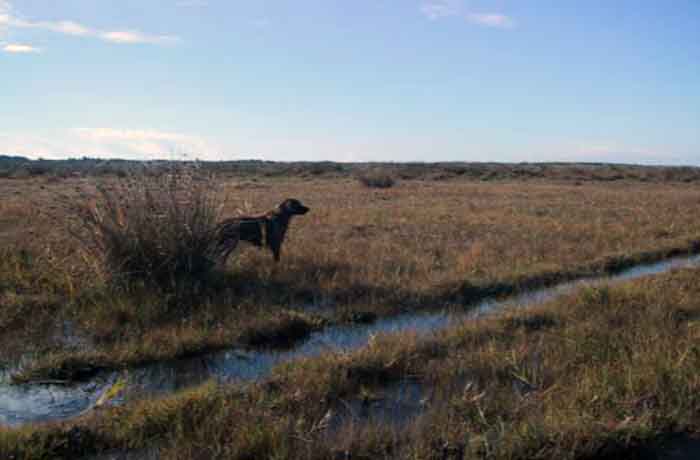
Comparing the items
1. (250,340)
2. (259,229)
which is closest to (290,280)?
(259,229)

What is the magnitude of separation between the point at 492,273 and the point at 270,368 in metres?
4.70

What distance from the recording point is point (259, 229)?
340 inches

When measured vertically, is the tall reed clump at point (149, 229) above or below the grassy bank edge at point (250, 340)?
above

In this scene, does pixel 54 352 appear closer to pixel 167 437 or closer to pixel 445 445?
pixel 167 437

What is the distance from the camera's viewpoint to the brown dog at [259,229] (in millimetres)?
Result: 7891

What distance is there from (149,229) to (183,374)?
8.82 feet

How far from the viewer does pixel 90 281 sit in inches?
267

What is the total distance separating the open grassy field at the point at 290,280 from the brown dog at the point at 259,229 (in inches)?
11.7

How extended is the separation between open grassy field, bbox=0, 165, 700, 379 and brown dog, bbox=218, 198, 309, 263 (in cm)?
30

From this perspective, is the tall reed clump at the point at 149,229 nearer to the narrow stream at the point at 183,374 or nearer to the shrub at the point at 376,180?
the narrow stream at the point at 183,374

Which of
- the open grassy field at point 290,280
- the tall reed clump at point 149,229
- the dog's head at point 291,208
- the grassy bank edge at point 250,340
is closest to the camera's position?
the grassy bank edge at point 250,340

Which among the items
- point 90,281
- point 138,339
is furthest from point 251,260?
point 138,339

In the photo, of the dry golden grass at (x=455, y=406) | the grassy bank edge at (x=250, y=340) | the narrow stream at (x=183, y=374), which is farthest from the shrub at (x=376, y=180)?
the dry golden grass at (x=455, y=406)

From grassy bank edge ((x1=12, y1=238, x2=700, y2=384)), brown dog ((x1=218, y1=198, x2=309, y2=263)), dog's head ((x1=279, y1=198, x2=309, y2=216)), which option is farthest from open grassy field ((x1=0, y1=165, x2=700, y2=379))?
dog's head ((x1=279, y1=198, x2=309, y2=216))
